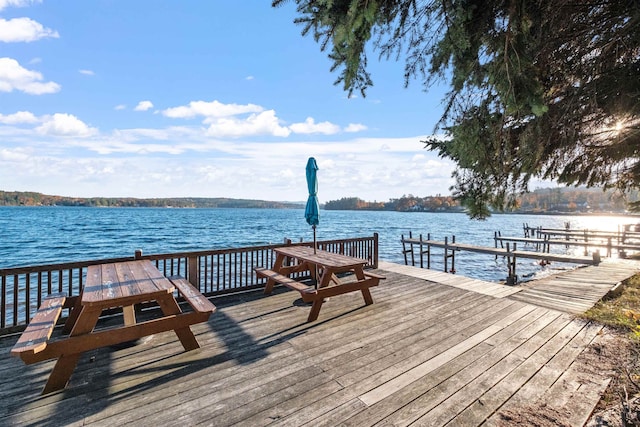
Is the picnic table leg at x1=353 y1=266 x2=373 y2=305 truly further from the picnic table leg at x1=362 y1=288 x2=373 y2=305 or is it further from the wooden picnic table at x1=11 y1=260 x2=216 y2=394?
the wooden picnic table at x1=11 y1=260 x2=216 y2=394

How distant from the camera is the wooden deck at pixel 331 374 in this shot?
2.39m

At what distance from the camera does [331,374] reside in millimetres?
2984

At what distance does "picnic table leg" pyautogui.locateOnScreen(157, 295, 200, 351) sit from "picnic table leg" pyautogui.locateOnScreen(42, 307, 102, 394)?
24.3 inches

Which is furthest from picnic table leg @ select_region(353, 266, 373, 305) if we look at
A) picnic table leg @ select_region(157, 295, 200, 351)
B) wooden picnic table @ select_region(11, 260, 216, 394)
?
picnic table leg @ select_region(157, 295, 200, 351)

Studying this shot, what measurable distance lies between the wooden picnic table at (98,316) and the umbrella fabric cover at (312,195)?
2299 millimetres

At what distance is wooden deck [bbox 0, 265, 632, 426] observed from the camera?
2.39 metres

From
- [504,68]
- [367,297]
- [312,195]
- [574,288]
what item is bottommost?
[574,288]

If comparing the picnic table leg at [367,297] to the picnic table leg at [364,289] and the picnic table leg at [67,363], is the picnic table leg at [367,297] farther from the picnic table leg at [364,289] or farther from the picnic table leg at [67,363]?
the picnic table leg at [67,363]

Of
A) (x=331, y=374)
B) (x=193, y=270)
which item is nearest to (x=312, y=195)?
(x=193, y=270)

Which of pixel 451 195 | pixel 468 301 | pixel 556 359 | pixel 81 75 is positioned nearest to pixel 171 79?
pixel 81 75

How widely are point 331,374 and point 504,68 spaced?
3.43 metres

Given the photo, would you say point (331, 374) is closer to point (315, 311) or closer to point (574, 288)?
point (315, 311)

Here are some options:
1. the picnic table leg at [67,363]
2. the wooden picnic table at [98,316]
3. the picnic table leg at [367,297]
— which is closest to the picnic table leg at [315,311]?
the picnic table leg at [367,297]

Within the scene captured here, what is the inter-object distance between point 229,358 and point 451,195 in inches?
137
